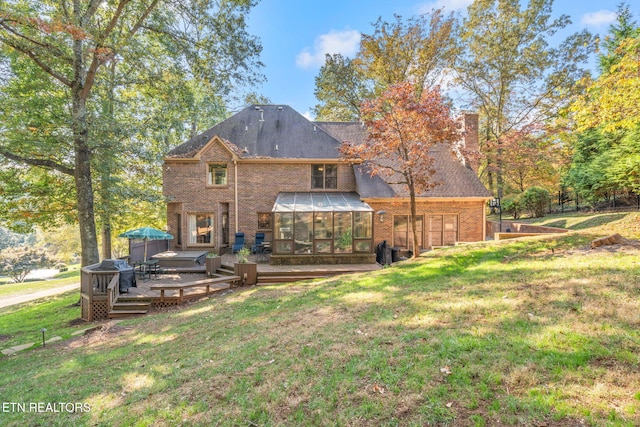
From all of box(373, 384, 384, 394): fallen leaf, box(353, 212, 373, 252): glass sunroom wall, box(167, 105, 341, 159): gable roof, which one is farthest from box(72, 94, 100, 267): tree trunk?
box(373, 384, 384, 394): fallen leaf

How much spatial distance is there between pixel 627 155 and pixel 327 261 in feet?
54.0

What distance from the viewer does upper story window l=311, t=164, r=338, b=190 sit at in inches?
650

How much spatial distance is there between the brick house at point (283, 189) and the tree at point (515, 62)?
9134 mm

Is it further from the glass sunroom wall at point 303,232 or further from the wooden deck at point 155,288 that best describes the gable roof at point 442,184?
the wooden deck at point 155,288

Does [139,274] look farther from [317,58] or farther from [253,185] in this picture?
[317,58]

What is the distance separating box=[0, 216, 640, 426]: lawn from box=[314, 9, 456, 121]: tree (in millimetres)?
20463

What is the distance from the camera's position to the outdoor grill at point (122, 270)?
31.8 feet

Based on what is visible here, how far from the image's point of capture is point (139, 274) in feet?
39.4

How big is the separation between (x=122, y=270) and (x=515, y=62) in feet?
97.2

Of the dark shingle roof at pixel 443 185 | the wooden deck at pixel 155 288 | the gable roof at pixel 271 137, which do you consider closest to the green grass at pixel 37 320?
the wooden deck at pixel 155 288

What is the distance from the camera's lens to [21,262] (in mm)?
36719

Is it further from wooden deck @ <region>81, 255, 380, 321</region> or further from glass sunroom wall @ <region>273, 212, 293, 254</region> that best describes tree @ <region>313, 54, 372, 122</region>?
wooden deck @ <region>81, 255, 380, 321</region>

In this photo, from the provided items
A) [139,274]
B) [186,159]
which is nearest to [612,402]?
[139,274]

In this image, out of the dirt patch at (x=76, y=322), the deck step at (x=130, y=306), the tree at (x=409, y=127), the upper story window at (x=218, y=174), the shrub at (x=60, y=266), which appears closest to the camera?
the dirt patch at (x=76, y=322)
